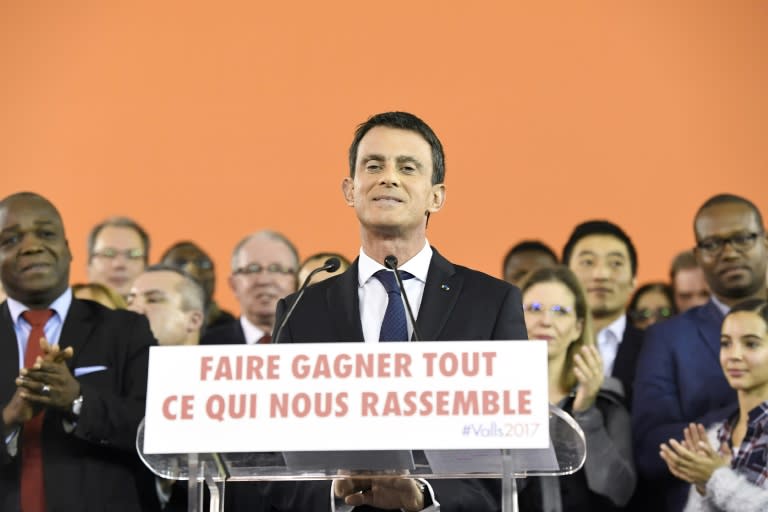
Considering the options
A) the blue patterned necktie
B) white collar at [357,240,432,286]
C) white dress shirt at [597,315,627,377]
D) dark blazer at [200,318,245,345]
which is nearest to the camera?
the blue patterned necktie

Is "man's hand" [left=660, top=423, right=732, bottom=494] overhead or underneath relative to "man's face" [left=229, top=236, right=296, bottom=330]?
underneath

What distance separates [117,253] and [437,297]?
300cm

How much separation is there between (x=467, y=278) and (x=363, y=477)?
2.26 ft

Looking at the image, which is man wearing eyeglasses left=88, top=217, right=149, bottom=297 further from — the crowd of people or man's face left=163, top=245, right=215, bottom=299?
the crowd of people

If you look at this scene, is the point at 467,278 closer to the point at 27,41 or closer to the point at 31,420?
the point at 31,420

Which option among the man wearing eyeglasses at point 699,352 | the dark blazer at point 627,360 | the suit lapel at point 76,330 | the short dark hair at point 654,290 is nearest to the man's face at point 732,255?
the man wearing eyeglasses at point 699,352

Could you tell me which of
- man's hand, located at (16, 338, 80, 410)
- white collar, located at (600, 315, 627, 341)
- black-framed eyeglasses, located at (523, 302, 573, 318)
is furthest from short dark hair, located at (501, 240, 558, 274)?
man's hand, located at (16, 338, 80, 410)

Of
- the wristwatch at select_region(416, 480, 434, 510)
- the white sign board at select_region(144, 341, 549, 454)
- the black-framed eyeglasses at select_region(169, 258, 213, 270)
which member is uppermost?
the black-framed eyeglasses at select_region(169, 258, 213, 270)

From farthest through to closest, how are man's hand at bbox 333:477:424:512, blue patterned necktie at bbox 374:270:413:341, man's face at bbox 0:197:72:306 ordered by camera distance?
man's face at bbox 0:197:72:306 → blue patterned necktie at bbox 374:270:413:341 → man's hand at bbox 333:477:424:512

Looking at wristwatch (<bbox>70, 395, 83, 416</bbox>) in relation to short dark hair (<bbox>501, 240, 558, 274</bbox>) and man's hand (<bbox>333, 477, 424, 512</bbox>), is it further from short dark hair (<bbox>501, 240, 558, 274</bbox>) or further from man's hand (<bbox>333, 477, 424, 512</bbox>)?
short dark hair (<bbox>501, 240, 558, 274</bbox>)

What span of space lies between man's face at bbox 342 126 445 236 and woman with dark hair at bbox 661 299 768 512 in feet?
4.54

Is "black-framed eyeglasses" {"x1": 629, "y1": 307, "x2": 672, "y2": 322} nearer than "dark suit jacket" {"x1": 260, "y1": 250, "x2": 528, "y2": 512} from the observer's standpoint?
No

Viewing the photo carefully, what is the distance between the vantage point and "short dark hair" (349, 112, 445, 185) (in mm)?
2984

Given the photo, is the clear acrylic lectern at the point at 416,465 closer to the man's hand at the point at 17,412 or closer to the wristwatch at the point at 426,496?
the wristwatch at the point at 426,496
